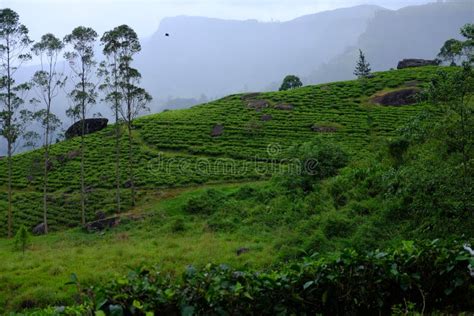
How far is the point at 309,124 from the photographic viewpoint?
5456 centimetres

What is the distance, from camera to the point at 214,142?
51719 mm

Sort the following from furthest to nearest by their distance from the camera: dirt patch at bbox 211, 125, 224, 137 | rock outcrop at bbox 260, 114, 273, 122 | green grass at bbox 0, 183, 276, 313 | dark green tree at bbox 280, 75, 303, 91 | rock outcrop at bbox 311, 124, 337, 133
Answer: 1. dark green tree at bbox 280, 75, 303, 91
2. rock outcrop at bbox 260, 114, 273, 122
3. dirt patch at bbox 211, 125, 224, 137
4. rock outcrop at bbox 311, 124, 337, 133
5. green grass at bbox 0, 183, 276, 313

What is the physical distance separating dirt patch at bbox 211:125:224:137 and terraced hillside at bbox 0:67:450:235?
135mm

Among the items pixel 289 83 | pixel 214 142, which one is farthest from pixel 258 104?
pixel 289 83

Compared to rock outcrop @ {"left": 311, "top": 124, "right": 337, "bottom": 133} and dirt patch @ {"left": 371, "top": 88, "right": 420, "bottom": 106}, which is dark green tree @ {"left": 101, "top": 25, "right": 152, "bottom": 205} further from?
dirt patch @ {"left": 371, "top": 88, "right": 420, "bottom": 106}

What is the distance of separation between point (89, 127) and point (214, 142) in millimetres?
23805

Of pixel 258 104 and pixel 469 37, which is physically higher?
pixel 258 104

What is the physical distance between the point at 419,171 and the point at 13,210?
34697mm

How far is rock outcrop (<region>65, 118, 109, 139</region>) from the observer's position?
2490 inches

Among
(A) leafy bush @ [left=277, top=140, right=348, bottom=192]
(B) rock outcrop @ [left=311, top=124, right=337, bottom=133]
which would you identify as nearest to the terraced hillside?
(B) rock outcrop @ [left=311, top=124, right=337, bottom=133]

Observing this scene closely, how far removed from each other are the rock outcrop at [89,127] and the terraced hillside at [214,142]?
2.62 metres

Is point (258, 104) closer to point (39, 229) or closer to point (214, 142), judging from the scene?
point (214, 142)

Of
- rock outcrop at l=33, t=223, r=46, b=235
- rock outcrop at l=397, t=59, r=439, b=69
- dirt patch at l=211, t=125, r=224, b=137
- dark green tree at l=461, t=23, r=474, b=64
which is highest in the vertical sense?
rock outcrop at l=397, t=59, r=439, b=69

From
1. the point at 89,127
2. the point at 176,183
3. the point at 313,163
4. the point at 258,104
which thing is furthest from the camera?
the point at 258,104
